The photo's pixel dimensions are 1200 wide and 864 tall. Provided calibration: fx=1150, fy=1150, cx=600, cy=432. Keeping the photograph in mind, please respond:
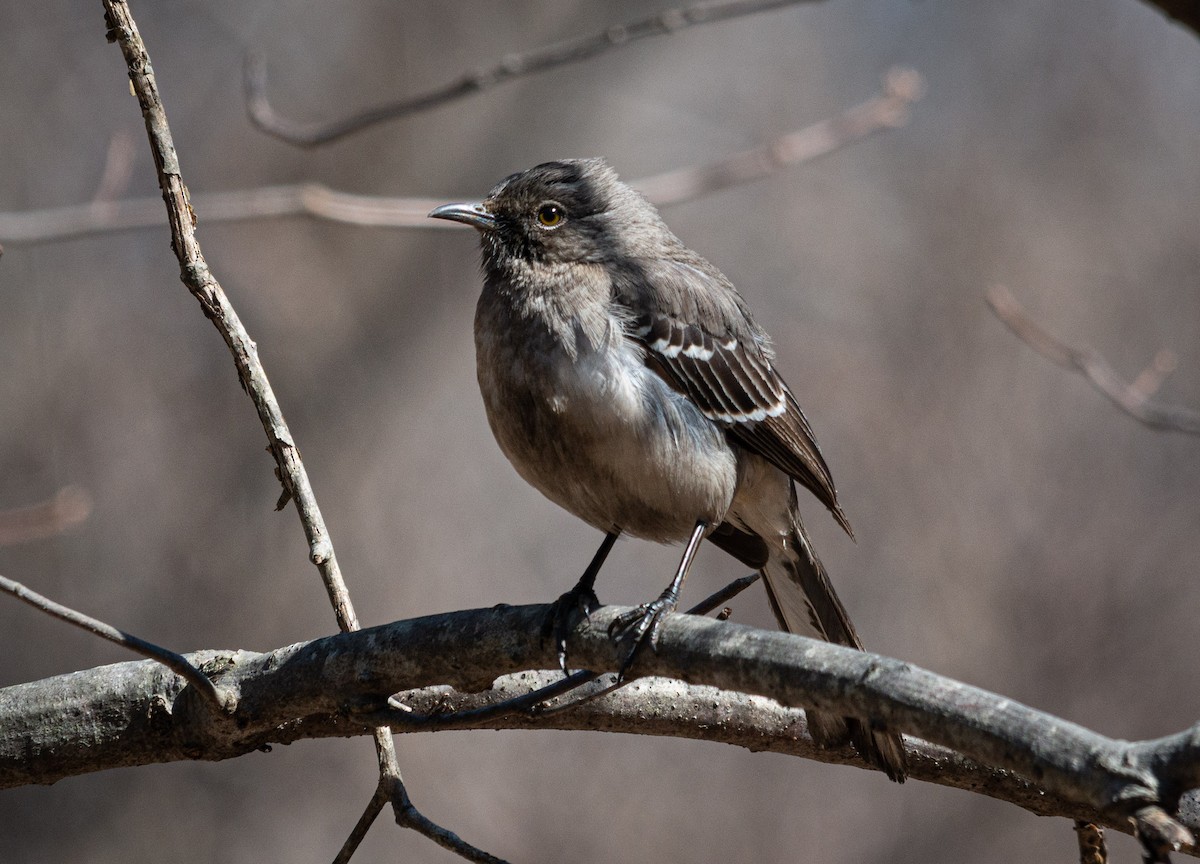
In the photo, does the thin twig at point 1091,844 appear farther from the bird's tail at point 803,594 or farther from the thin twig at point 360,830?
the thin twig at point 360,830

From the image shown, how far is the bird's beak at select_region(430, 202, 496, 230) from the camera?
4.01 meters

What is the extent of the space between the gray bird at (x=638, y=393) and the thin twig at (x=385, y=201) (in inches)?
13.6

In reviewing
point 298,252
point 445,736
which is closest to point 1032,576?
point 445,736

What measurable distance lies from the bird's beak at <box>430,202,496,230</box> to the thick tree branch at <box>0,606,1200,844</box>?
5.41ft

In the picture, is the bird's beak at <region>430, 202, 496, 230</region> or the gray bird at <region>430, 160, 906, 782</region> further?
the bird's beak at <region>430, 202, 496, 230</region>

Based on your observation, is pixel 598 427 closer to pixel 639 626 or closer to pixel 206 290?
pixel 639 626

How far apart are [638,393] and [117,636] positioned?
172 cm

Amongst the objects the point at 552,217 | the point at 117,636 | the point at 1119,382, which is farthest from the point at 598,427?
the point at 1119,382

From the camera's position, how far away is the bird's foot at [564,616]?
2713 millimetres

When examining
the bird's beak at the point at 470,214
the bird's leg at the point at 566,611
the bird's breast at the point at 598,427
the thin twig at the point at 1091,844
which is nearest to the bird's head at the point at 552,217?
the bird's beak at the point at 470,214

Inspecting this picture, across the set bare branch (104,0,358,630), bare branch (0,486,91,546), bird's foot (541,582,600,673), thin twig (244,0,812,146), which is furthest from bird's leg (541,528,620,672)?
bare branch (0,486,91,546)

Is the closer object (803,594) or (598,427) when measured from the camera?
(598,427)

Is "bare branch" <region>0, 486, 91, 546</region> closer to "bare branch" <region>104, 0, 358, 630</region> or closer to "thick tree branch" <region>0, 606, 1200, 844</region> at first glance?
"thick tree branch" <region>0, 606, 1200, 844</region>

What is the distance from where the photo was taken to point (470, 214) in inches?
159
